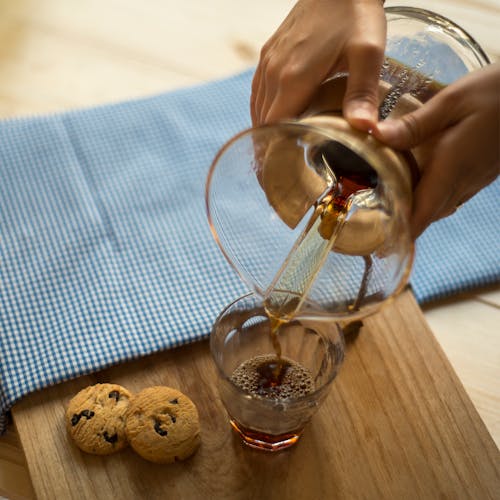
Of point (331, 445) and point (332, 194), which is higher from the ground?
point (332, 194)

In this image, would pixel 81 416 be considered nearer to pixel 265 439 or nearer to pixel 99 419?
pixel 99 419

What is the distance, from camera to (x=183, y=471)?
76cm

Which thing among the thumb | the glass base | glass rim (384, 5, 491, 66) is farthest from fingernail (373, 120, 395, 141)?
the glass base

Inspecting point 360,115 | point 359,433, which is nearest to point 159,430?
point 359,433

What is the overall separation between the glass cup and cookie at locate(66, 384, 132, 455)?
0.36 feet

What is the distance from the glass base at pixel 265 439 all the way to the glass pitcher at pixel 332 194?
0.43 ft

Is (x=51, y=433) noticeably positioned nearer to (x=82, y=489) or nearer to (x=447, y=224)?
(x=82, y=489)

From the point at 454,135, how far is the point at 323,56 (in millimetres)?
140

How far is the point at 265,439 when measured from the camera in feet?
2.53

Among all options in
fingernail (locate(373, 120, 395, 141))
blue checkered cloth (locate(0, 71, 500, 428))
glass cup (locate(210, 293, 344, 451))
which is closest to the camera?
fingernail (locate(373, 120, 395, 141))

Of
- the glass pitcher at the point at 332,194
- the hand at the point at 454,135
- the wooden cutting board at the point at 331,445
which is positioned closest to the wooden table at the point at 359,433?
the wooden cutting board at the point at 331,445

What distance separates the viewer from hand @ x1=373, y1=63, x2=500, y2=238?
23.9 inches

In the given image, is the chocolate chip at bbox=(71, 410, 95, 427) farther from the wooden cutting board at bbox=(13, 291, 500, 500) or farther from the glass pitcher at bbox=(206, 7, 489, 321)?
the glass pitcher at bbox=(206, 7, 489, 321)

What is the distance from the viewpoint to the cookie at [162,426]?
0.75 m
